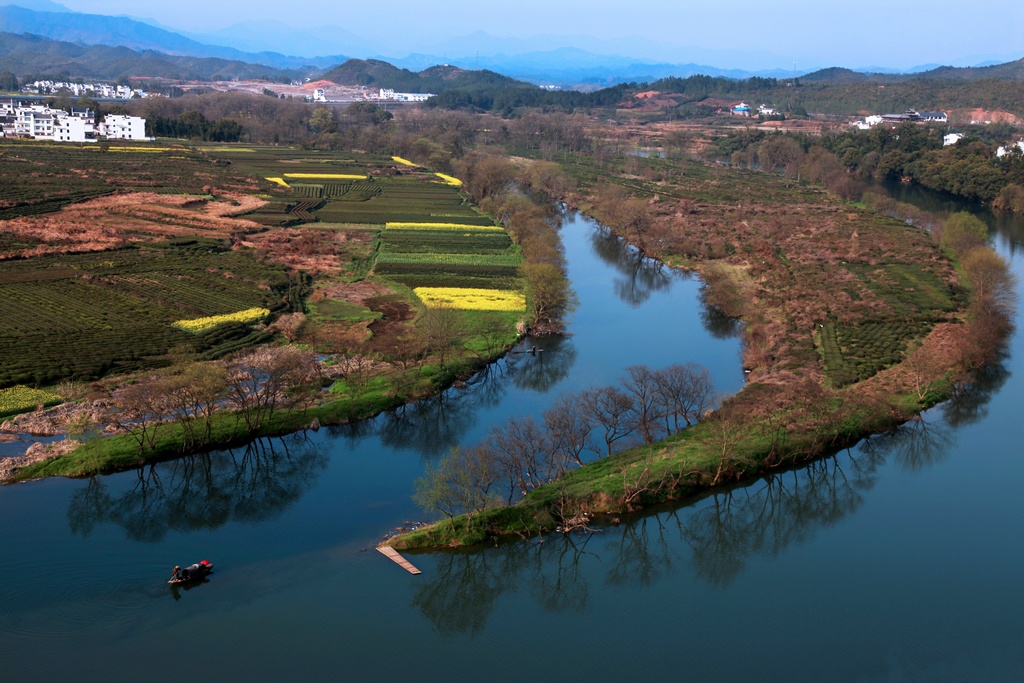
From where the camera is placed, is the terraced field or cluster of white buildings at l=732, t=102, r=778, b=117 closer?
the terraced field

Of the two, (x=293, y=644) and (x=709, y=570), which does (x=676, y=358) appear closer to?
(x=709, y=570)

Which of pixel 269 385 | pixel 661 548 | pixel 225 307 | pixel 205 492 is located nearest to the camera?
pixel 661 548

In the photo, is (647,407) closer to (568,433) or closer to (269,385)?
(568,433)

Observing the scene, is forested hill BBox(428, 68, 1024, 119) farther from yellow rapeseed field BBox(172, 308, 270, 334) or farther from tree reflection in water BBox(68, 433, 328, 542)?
tree reflection in water BBox(68, 433, 328, 542)

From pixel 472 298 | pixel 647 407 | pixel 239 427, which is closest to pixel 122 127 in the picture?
pixel 472 298

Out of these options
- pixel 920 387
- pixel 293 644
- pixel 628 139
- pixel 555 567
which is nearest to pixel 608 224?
pixel 920 387

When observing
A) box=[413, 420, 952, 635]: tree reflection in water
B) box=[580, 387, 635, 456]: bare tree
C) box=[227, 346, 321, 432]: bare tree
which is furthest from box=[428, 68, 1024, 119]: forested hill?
box=[227, 346, 321, 432]: bare tree

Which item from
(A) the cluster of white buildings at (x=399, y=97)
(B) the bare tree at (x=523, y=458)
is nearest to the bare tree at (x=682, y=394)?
(B) the bare tree at (x=523, y=458)
